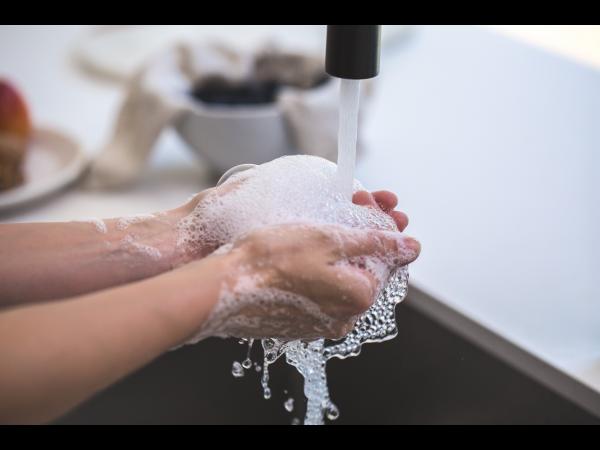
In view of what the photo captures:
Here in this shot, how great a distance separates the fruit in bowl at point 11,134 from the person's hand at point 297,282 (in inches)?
20.2

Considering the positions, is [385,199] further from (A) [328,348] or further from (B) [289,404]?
(B) [289,404]

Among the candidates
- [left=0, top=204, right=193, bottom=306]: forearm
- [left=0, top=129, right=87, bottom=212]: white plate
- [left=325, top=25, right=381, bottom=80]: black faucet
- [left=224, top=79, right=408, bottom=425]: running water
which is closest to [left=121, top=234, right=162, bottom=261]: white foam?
[left=0, top=204, right=193, bottom=306]: forearm

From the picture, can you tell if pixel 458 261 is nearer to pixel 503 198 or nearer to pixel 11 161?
pixel 503 198

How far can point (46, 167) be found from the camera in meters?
1.02

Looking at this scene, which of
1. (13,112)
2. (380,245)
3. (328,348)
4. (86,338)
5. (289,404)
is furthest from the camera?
(13,112)

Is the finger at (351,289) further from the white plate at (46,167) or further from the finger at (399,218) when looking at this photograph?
the white plate at (46,167)

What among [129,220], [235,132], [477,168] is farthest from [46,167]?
[477,168]

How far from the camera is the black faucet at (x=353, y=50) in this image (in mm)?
441

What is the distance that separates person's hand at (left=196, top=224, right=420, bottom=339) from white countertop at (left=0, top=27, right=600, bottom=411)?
25 centimetres

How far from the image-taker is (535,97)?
114 centimetres

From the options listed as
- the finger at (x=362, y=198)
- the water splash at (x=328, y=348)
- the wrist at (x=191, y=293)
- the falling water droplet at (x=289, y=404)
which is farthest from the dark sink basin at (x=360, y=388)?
the wrist at (x=191, y=293)

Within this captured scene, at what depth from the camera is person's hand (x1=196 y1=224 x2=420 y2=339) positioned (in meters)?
0.52

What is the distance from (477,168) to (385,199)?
410 millimetres
